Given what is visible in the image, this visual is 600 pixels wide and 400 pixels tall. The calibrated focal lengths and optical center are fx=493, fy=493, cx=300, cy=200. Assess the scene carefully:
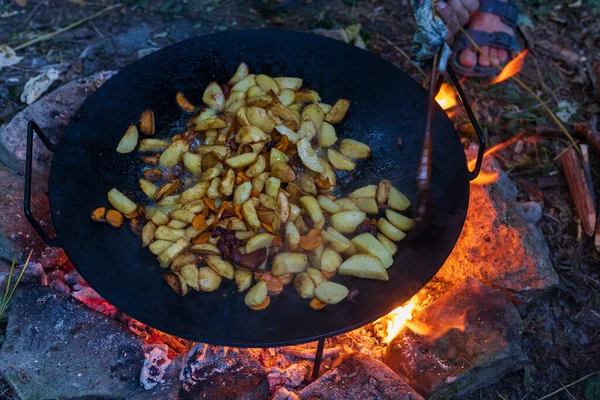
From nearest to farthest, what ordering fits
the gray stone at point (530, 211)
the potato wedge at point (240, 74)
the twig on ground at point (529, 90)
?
the potato wedge at point (240, 74)
the gray stone at point (530, 211)
the twig on ground at point (529, 90)

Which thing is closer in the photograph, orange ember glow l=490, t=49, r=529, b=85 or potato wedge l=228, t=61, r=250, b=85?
potato wedge l=228, t=61, r=250, b=85

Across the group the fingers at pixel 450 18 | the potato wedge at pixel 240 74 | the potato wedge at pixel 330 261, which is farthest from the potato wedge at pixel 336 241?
the fingers at pixel 450 18

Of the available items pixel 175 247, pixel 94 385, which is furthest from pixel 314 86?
pixel 94 385

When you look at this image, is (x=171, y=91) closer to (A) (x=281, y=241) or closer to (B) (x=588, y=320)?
(A) (x=281, y=241)

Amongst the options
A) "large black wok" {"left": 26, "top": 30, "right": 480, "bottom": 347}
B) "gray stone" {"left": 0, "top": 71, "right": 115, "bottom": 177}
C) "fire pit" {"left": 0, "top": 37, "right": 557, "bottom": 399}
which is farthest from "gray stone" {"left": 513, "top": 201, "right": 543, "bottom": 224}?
"gray stone" {"left": 0, "top": 71, "right": 115, "bottom": 177}

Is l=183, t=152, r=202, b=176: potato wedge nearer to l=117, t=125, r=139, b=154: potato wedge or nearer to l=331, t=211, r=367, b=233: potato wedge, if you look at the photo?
l=117, t=125, r=139, b=154: potato wedge

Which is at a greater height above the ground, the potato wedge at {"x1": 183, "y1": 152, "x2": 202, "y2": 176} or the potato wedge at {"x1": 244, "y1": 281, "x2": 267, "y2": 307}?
the potato wedge at {"x1": 183, "y1": 152, "x2": 202, "y2": 176}

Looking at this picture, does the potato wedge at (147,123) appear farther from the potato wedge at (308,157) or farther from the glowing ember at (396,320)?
the glowing ember at (396,320)
